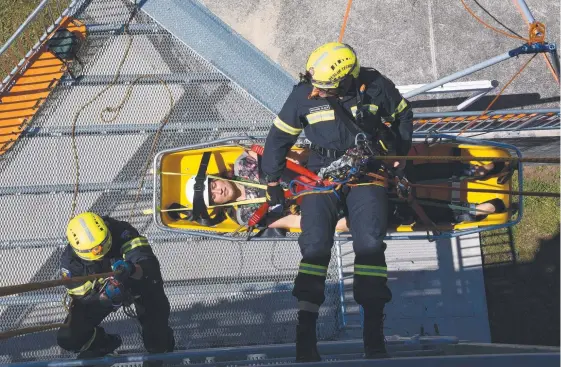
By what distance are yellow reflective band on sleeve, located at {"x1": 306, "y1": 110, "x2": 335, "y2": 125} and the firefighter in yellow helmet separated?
67.3 inches

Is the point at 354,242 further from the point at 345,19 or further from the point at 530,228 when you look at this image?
the point at 530,228

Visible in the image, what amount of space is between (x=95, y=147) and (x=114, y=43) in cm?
110

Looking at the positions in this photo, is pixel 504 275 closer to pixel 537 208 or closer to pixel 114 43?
pixel 537 208

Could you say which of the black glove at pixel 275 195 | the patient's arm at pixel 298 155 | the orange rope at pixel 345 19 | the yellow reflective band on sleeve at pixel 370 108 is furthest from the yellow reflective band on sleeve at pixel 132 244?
the orange rope at pixel 345 19

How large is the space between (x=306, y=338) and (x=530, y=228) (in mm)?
4175

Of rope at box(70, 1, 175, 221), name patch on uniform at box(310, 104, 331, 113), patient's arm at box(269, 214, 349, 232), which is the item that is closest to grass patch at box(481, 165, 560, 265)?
patient's arm at box(269, 214, 349, 232)

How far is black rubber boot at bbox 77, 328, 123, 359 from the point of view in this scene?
4836 millimetres

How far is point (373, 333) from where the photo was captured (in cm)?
411

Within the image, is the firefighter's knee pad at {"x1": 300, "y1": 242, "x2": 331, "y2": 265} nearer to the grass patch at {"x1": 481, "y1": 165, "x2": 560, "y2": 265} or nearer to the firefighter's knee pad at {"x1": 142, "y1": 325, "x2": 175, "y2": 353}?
the firefighter's knee pad at {"x1": 142, "y1": 325, "x2": 175, "y2": 353}

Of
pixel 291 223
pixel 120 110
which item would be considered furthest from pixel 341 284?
pixel 120 110

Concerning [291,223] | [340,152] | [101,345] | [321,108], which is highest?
[321,108]

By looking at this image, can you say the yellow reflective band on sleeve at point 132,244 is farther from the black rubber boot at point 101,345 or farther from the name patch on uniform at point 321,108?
the name patch on uniform at point 321,108

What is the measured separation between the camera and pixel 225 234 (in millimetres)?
5258

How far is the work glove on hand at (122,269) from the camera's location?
4.35 m
